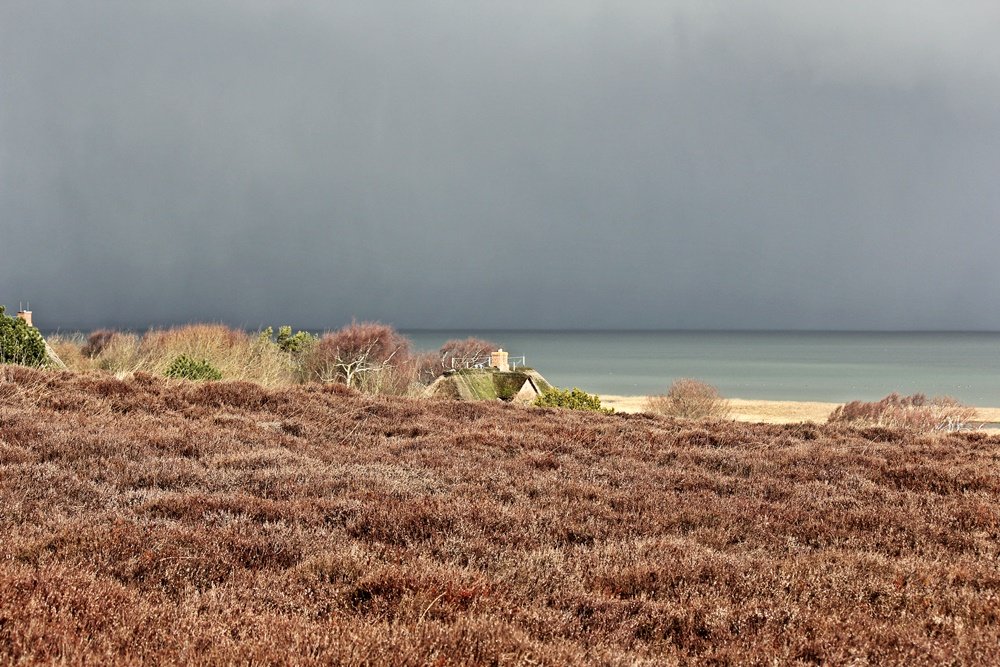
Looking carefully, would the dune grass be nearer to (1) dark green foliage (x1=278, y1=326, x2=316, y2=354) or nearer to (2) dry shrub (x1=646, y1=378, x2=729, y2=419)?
(1) dark green foliage (x1=278, y1=326, x2=316, y2=354)

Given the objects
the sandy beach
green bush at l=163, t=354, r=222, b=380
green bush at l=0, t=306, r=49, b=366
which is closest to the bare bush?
green bush at l=163, t=354, r=222, b=380

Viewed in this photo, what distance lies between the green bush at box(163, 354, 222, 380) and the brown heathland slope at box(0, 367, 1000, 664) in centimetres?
907

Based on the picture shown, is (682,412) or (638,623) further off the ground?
(638,623)

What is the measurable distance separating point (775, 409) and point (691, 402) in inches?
933

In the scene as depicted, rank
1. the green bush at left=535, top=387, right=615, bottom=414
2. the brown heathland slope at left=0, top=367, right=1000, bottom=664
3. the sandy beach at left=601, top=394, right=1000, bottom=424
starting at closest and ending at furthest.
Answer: the brown heathland slope at left=0, top=367, right=1000, bottom=664
the green bush at left=535, top=387, right=615, bottom=414
the sandy beach at left=601, top=394, right=1000, bottom=424

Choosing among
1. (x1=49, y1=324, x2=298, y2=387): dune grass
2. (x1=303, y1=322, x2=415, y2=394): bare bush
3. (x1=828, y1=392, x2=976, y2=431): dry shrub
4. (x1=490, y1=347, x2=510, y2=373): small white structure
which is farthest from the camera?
(x1=490, y1=347, x2=510, y2=373): small white structure

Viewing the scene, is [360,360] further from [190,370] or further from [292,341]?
[190,370]

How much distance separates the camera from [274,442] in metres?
11.2

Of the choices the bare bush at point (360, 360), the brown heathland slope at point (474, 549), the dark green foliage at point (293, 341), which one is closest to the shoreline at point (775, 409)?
the bare bush at point (360, 360)

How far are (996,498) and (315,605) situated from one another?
8.55 meters

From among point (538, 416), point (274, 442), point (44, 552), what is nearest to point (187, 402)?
point (274, 442)

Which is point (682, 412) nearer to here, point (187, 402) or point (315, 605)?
point (187, 402)

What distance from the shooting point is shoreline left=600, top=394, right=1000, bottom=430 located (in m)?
52.8

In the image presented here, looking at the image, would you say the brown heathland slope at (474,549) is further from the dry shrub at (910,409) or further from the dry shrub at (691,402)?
the dry shrub at (910,409)
